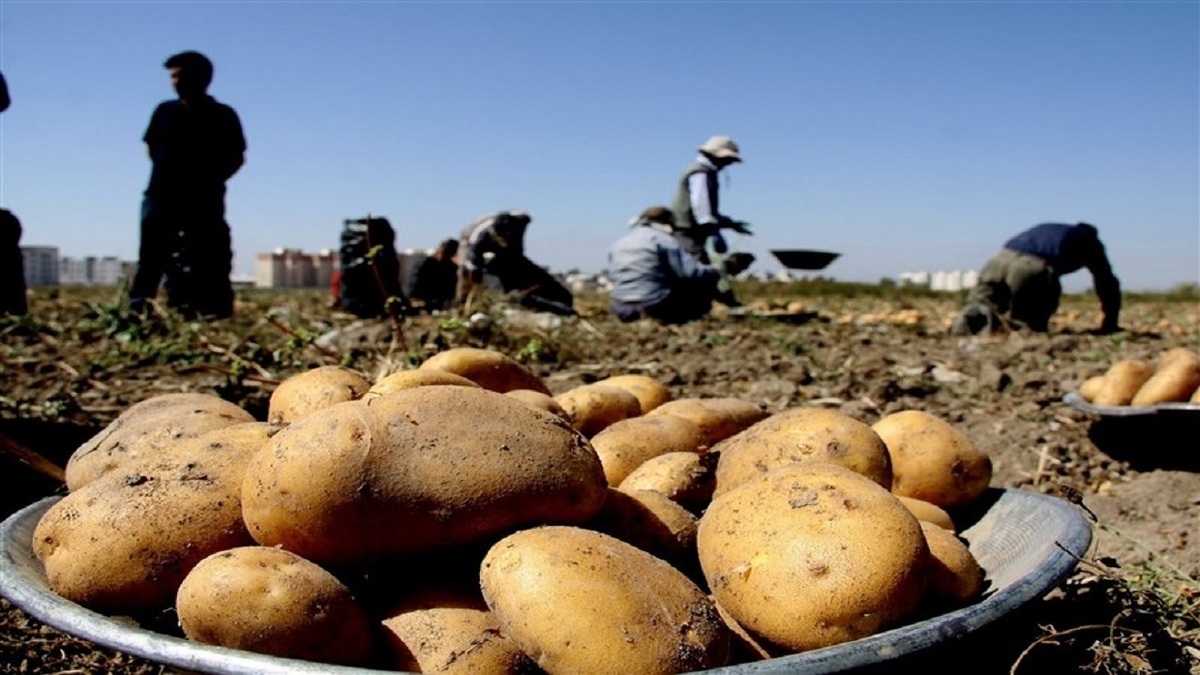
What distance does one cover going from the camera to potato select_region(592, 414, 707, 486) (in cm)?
223

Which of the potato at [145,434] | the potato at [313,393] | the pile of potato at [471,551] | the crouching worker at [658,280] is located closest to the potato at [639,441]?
the pile of potato at [471,551]

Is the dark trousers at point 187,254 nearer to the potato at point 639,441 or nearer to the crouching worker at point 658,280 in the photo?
the crouching worker at point 658,280

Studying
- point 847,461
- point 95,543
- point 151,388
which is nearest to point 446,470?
point 95,543

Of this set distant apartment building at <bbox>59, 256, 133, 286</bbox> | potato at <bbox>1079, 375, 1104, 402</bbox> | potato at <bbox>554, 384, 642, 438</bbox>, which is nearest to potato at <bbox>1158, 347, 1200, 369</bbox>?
potato at <bbox>1079, 375, 1104, 402</bbox>

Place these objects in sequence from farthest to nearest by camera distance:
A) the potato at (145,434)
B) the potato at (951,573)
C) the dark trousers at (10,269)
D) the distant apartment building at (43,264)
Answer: the distant apartment building at (43,264), the dark trousers at (10,269), the potato at (145,434), the potato at (951,573)

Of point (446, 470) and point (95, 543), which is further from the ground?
point (446, 470)

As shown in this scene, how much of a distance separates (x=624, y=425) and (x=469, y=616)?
36.4 inches

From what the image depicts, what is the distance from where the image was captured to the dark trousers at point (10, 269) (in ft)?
19.1

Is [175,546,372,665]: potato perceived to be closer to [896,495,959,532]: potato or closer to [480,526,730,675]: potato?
[480,526,730,675]: potato

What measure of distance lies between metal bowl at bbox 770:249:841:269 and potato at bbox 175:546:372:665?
10.6 meters

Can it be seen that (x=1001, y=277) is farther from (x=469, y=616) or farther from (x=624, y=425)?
(x=469, y=616)

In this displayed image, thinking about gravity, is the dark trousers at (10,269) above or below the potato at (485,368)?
above

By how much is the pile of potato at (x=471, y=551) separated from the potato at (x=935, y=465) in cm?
40

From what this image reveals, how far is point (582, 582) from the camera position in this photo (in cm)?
143
